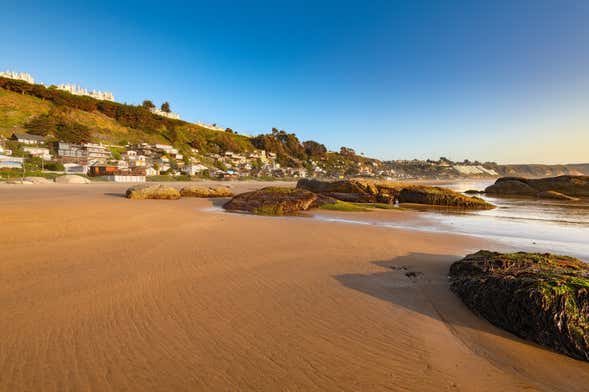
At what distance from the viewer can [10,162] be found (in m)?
38.4

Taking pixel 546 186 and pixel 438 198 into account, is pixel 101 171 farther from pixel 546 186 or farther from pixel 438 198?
pixel 546 186

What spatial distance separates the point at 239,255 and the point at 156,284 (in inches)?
69.0

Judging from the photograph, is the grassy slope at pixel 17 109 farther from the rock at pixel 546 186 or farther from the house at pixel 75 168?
the rock at pixel 546 186

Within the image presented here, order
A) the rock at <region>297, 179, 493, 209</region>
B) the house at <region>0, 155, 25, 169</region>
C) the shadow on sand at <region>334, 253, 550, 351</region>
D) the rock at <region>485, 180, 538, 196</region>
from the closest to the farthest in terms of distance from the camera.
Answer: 1. the shadow on sand at <region>334, 253, 550, 351</region>
2. the rock at <region>297, 179, 493, 209</region>
3. the rock at <region>485, 180, 538, 196</region>
4. the house at <region>0, 155, 25, 169</region>

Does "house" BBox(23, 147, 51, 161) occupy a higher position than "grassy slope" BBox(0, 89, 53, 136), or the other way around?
"grassy slope" BBox(0, 89, 53, 136)

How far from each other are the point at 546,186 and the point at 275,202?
28794mm

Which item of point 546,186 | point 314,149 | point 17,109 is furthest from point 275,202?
point 314,149

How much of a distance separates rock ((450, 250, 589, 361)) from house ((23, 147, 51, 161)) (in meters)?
63.3

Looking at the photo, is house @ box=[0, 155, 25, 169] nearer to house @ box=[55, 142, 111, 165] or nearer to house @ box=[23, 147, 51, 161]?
house @ box=[23, 147, 51, 161]

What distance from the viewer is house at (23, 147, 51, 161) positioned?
48.0 meters

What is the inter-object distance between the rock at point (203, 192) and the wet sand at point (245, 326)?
1209 cm

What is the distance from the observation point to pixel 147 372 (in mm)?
2158

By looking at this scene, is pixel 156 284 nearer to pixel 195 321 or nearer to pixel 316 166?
pixel 195 321

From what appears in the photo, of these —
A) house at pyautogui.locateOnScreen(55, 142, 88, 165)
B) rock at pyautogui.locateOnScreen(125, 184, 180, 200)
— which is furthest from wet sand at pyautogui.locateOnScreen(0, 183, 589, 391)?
house at pyautogui.locateOnScreen(55, 142, 88, 165)
